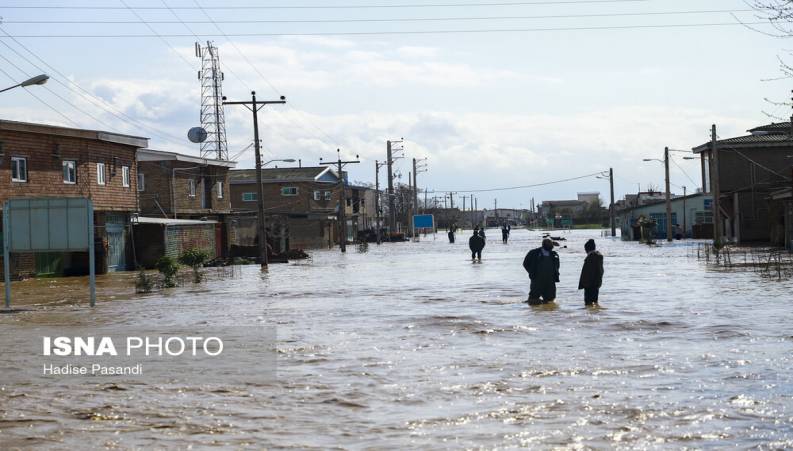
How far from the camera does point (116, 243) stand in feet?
141

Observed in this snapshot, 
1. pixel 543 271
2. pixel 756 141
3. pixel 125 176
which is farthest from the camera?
pixel 756 141

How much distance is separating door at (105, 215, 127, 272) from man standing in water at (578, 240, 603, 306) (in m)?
26.1

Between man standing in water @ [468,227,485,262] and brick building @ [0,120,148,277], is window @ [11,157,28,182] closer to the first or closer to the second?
brick building @ [0,120,148,277]

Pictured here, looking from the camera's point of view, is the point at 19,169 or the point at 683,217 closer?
the point at 19,169

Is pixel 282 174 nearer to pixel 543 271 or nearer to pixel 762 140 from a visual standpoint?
pixel 762 140

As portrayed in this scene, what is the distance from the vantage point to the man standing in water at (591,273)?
64.1 ft

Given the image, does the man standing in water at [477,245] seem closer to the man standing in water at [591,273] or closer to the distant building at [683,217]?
the man standing in water at [591,273]

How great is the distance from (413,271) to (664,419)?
2955 centimetres

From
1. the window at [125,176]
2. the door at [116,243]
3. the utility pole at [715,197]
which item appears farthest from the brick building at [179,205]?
the utility pole at [715,197]

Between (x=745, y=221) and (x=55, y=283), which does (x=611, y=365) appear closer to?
(x=55, y=283)

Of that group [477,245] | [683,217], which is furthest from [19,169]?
[683,217]

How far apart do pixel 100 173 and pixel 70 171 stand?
2084mm

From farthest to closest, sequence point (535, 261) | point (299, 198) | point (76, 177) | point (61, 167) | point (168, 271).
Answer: point (299, 198)
point (76, 177)
point (61, 167)
point (168, 271)
point (535, 261)

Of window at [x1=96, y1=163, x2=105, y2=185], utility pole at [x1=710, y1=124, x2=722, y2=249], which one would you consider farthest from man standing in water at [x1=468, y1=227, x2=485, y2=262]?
window at [x1=96, y1=163, x2=105, y2=185]
